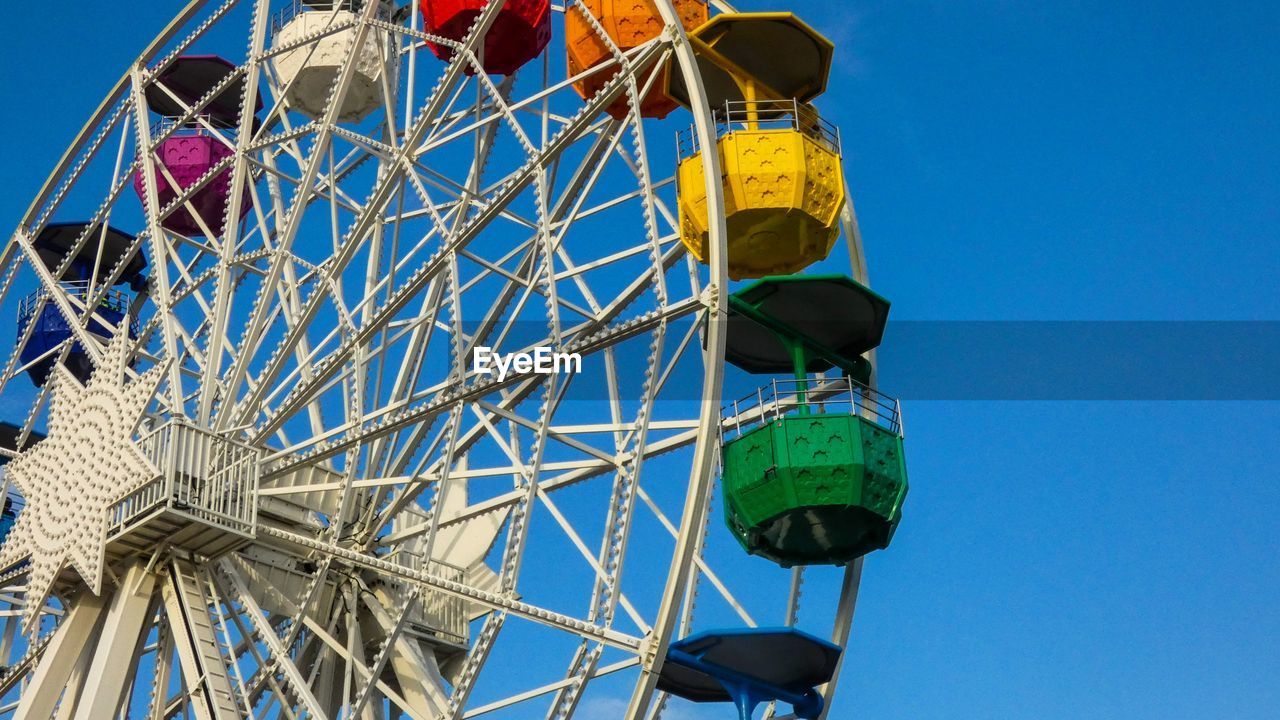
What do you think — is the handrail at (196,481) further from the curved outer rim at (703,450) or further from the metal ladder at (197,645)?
the curved outer rim at (703,450)

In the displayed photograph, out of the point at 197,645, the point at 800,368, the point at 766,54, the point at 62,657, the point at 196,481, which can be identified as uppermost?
the point at 766,54

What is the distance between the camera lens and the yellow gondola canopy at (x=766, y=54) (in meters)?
19.3

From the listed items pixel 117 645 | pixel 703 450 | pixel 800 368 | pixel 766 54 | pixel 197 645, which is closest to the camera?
pixel 703 450

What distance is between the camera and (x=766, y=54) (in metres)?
19.6

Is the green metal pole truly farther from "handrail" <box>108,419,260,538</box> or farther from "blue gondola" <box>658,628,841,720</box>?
"handrail" <box>108,419,260,538</box>

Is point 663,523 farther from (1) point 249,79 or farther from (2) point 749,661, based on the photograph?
(1) point 249,79

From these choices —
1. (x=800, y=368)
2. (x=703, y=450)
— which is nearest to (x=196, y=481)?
(x=703, y=450)

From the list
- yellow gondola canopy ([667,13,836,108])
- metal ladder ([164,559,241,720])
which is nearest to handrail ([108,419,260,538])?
metal ladder ([164,559,241,720])

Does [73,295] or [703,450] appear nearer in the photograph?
[703,450]

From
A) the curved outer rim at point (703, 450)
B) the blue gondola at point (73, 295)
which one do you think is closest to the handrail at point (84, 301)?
the blue gondola at point (73, 295)

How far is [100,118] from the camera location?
79.7 feet

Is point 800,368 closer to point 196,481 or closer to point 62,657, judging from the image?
point 196,481

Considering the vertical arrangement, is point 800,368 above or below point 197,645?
above

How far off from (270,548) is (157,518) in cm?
264
